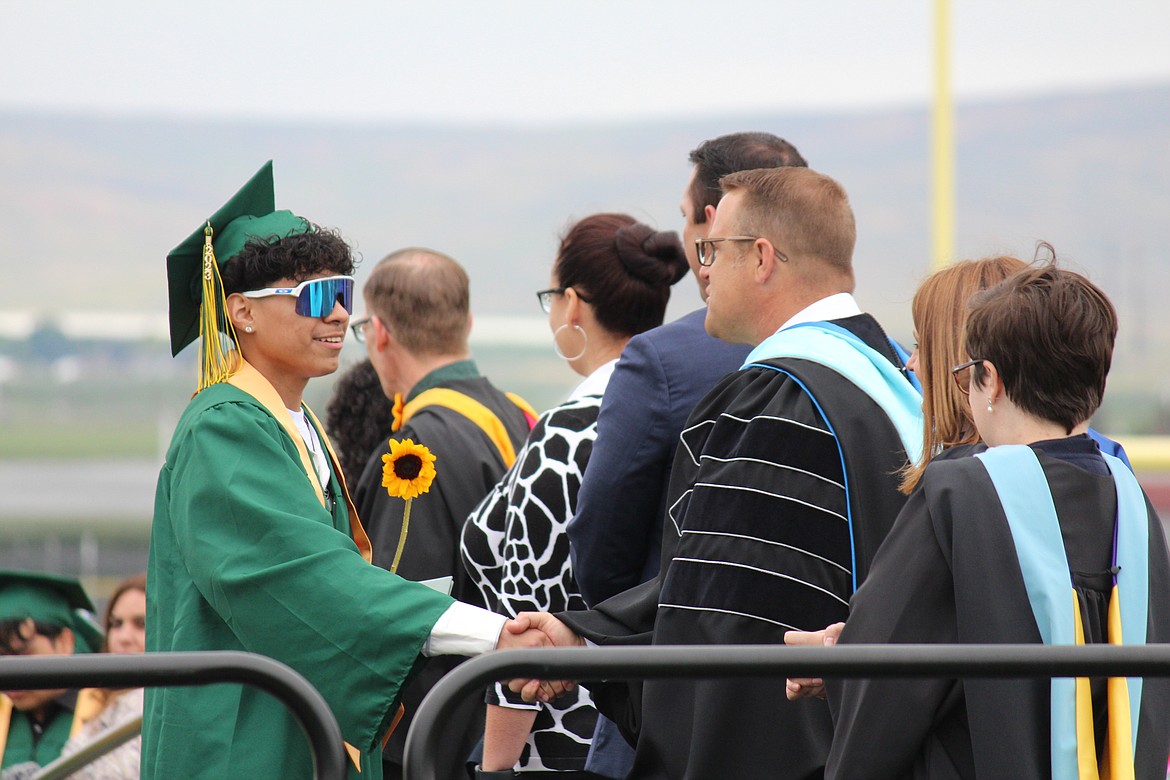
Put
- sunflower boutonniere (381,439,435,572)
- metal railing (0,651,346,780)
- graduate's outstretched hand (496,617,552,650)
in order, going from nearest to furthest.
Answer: metal railing (0,651,346,780) → graduate's outstretched hand (496,617,552,650) → sunflower boutonniere (381,439,435,572)

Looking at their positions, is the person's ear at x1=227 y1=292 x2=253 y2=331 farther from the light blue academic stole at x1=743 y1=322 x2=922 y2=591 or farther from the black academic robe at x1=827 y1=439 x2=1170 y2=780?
the black academic robe at x1=827 y1=439 x2=1170 y2=780

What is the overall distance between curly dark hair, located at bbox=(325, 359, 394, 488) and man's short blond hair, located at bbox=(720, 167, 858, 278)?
2.36 meters

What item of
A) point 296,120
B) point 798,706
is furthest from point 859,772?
point 296,120

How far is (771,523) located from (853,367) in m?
0.39

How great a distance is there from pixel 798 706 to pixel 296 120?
77.7 metres

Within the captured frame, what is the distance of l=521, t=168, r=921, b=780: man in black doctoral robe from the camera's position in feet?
8.97

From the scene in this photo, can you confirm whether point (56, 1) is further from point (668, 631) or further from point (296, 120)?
point (668, 631)

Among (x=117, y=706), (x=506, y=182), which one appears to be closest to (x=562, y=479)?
(x=117, y=706)

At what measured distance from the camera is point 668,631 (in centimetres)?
285

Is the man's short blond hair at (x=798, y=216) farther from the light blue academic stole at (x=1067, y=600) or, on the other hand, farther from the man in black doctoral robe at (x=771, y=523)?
the light blue academic stole at (x=1067, y=600)

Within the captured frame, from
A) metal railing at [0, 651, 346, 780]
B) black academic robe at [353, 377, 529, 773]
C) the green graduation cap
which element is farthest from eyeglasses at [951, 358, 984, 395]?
the green graduation cap

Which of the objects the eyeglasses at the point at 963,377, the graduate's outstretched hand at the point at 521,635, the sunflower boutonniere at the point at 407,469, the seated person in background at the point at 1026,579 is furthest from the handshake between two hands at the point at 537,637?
the eyeglasses at the point at 963,377

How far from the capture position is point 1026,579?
7.04 feet

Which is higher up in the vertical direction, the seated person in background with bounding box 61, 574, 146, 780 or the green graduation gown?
the green graduation gown
